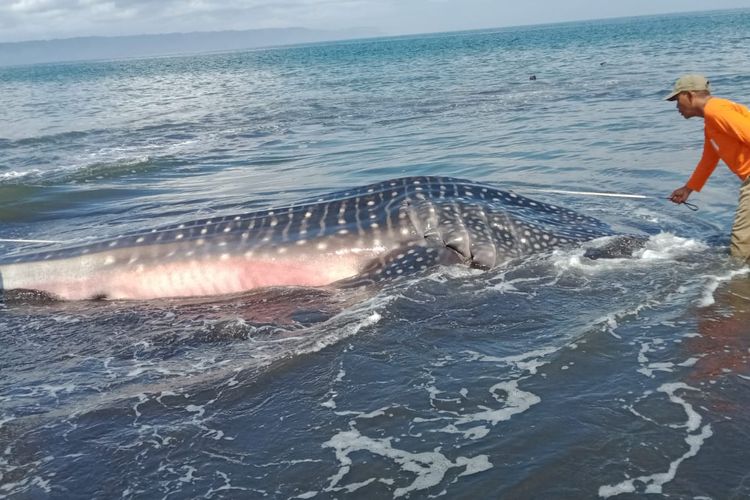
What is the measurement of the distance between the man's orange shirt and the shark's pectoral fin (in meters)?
2.76

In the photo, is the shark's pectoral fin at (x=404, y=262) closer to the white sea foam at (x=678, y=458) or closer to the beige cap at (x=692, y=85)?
the beige cap at (x=692, y=85)

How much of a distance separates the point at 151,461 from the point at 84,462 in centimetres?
41

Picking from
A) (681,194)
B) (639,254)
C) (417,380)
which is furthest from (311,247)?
(681,194)

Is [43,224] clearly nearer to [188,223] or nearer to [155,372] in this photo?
[188,223]

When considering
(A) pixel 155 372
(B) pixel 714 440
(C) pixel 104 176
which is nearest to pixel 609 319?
(B) pixel 714 440

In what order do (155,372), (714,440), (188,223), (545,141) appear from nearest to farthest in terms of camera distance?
(714,440)
(155,372)
(188,223)
(545,141)

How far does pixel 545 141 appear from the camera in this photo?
16.2 metres

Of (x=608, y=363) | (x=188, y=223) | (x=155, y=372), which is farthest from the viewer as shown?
(x=188, y=223)

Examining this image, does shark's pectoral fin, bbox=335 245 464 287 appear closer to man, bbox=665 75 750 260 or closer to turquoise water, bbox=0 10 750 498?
turquoise water, bbox=0 10 750 498

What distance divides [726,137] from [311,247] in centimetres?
438

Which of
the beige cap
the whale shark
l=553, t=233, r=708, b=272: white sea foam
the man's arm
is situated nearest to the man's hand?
the man's arm

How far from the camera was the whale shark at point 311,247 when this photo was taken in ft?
25.9

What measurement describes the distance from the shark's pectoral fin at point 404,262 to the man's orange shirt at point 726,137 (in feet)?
9.06

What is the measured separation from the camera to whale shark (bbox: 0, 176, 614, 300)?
7883mm
